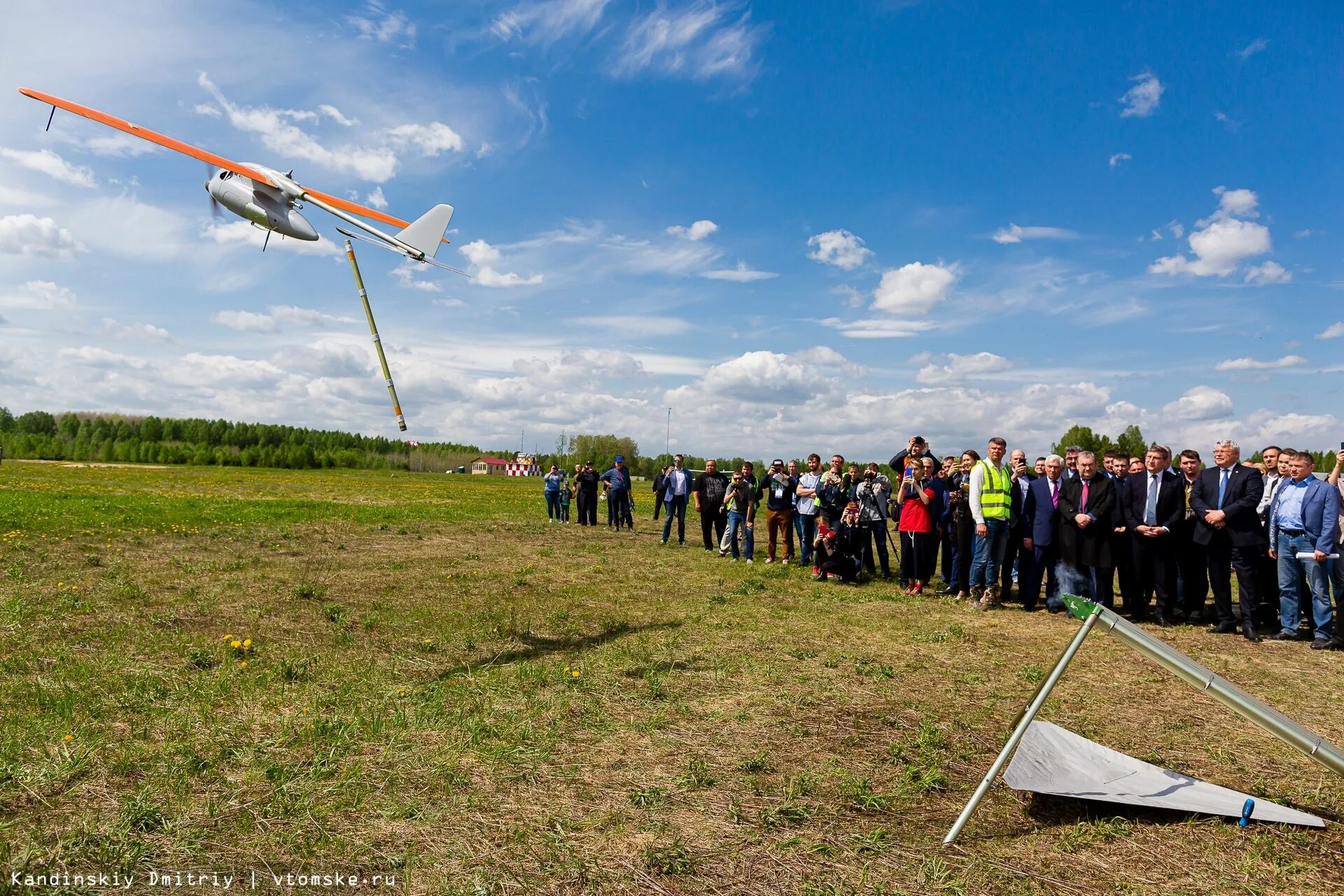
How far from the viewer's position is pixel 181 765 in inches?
185

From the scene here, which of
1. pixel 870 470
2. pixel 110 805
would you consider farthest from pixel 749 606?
pixel 110 805

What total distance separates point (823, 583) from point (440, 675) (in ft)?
24.5

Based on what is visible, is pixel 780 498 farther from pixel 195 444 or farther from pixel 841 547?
pixel 195 444

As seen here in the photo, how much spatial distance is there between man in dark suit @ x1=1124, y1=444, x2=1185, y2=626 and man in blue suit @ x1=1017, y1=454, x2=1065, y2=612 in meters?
0.88

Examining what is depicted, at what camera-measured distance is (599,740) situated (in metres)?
5.32

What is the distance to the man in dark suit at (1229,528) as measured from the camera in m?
9.11

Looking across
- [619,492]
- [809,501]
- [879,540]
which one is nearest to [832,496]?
[809,501]

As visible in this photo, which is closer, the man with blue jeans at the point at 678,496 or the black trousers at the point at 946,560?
the black trousers at the point at 946,560

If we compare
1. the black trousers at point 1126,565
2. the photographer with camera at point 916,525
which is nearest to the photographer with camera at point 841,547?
the photographer with camera at point 916,525

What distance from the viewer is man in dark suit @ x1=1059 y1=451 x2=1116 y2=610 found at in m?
10.1

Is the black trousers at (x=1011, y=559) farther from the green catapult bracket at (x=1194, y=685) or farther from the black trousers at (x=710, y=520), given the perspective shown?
the green catapult bracket at (x=1194, y=685)

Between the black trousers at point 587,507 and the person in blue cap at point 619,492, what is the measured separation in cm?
88

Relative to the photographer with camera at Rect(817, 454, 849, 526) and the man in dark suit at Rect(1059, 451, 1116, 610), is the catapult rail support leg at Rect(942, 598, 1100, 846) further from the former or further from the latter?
the photographer with camera at Rect(817, 454, 849, 526)

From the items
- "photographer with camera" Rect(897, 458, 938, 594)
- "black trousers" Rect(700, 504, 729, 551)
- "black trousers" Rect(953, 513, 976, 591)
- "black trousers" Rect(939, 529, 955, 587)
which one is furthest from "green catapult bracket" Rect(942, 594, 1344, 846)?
"black trousers" Rect(700, 504, 729, 551)
